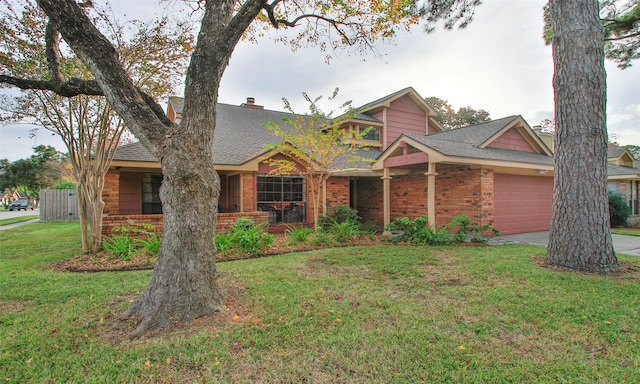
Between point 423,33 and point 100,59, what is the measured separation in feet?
24.7

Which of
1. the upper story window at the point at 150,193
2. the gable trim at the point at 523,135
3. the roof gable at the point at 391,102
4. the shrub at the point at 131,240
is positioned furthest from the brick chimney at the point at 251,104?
the gable trim at the point at 523,135

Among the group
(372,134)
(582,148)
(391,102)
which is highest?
(391,102)

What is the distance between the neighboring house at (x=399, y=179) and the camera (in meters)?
9.38

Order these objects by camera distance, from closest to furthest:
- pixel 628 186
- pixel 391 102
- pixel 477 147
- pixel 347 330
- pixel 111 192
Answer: pixel 347 330 → pixel 111 192 → pixel 477 147 → pixel 391 102 → pixel 628 186

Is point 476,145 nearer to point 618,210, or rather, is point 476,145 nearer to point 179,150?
point 618,210

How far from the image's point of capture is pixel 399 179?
41.2 ft

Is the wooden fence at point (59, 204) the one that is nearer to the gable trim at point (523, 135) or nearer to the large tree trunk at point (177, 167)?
the large tree trunk at point (177, 167)

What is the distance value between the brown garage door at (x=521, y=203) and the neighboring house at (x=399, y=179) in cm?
3

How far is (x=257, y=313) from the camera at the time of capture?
3.59m

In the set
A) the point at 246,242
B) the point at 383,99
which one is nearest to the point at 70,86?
the point at 246,242

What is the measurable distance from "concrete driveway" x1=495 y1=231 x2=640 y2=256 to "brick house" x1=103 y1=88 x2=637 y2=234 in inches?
23.1

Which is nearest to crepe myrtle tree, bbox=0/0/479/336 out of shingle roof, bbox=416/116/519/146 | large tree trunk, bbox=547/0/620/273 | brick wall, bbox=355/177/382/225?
large tree trunk, bbox=547/0/620/273

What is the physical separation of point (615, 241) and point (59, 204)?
80.1ft

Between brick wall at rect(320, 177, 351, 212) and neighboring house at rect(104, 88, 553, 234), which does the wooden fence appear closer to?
neighboring house at rect(104, 88, 553, 234)
